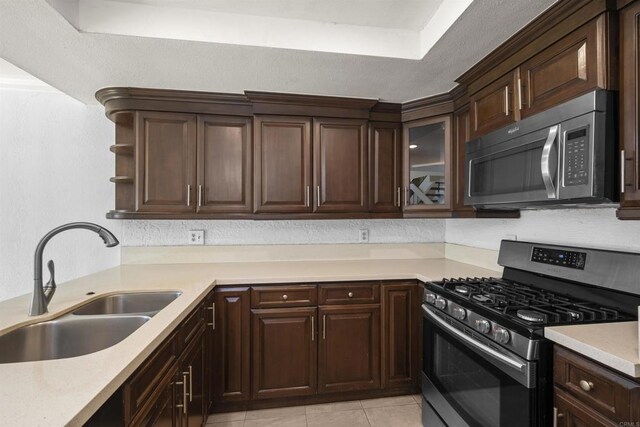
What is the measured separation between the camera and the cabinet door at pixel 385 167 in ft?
7.84

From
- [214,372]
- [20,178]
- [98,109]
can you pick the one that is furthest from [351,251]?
[20,178]

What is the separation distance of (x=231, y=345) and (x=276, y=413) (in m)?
0.53

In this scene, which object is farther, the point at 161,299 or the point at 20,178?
the point at 20,178

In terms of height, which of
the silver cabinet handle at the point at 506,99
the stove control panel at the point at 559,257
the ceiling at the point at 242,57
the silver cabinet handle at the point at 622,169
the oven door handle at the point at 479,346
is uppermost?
the ceiling at the point at 242,57

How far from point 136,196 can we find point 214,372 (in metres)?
1.27

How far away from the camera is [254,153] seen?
7.31 feet

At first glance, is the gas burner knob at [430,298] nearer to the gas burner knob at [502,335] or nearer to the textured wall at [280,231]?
the gas burner knob at [502,335]

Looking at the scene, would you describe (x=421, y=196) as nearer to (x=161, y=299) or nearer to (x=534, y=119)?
(x=534, y=119)

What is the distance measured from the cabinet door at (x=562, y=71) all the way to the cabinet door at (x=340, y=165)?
1.10 meters

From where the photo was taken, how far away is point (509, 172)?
5.09ft

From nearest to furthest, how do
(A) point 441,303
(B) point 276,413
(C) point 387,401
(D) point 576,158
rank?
(D) point 576,158
(A) point 441,303
(B) point 276,413
(C) point 387,401

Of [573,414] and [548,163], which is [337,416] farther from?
[548,163]

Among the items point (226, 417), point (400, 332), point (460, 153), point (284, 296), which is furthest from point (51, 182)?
point (460, 153)

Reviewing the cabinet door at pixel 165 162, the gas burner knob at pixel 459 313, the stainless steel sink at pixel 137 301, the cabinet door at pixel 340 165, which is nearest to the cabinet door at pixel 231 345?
the stainless steel sink at pixel 137 301
